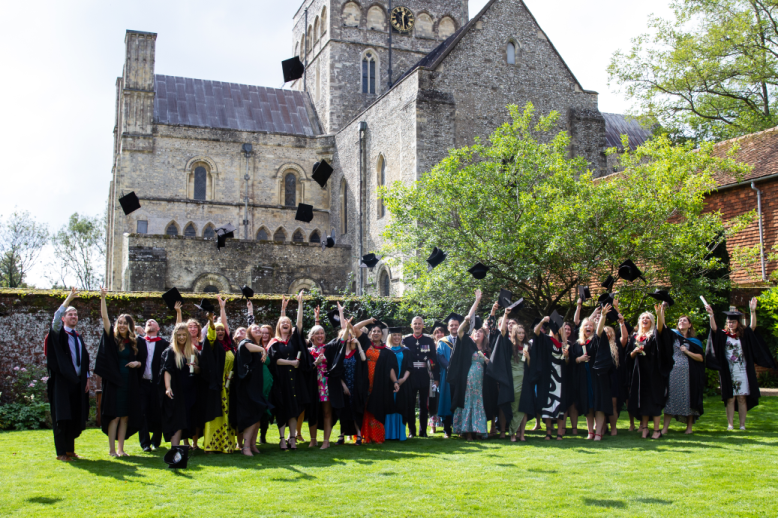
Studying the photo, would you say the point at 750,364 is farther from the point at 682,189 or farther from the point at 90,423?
the point at 90,423

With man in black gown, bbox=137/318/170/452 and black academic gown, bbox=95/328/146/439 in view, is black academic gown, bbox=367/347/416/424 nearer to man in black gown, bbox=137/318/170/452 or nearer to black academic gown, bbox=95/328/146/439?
man in black gown, bbox=137/318/170/452

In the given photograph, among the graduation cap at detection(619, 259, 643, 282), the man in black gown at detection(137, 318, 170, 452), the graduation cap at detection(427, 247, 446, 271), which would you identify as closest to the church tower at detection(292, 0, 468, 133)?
the graduation cap at detection(427, 247, 446, 271)

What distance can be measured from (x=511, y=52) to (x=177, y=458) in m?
22.6

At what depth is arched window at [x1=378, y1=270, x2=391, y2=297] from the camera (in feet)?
90.9

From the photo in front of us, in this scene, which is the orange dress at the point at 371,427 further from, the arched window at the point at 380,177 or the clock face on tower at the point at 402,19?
the clock face on tower at the point at 402,19

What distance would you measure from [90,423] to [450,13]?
31.4m

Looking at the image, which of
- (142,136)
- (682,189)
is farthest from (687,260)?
(142,136)

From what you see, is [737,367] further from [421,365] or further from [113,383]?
[113,383]

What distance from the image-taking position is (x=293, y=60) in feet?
83.5

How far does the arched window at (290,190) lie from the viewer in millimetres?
35750

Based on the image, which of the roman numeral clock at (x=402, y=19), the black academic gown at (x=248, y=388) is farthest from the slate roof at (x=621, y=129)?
the black academic gown at (x=248, y=388)

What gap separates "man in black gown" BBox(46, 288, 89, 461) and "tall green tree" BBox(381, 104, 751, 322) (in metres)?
7.67

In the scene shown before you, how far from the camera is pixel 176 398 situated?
29.0 ft

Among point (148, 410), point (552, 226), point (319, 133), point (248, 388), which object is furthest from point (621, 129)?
point (148, 410)
